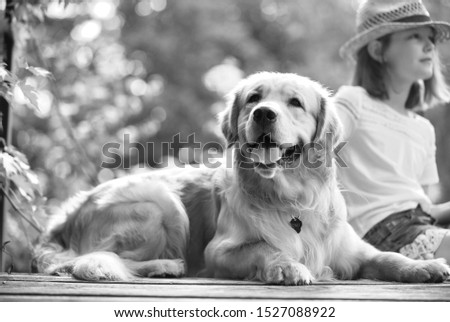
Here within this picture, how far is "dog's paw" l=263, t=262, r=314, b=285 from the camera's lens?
290 centimetres

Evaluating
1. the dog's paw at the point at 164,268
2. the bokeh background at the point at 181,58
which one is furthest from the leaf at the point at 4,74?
the bokeh background at the point at 181,58

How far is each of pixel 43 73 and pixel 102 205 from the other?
990mm

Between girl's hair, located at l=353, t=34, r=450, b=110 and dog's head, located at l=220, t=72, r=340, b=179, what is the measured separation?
0.99 meters

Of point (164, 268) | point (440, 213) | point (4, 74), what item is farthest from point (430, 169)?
point (4, 74)

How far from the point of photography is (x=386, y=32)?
451cm

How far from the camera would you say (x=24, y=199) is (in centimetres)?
379

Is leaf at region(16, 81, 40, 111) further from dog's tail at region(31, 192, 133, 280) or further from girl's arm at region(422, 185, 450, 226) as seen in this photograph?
girl's arm at region(422, 185, 450, 226)

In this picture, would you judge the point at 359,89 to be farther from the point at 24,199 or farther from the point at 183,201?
the point at 24,199

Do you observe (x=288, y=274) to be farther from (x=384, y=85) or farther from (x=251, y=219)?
(x=384, y=85)

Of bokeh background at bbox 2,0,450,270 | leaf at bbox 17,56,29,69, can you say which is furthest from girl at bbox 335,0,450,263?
bokeh background at bbox 2,0,450,270

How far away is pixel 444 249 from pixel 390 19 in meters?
1.71
